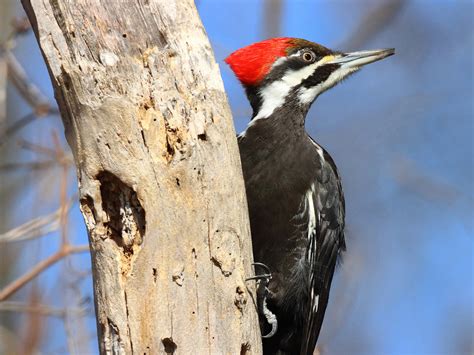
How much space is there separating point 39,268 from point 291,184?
124 cm

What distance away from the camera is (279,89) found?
409 cm

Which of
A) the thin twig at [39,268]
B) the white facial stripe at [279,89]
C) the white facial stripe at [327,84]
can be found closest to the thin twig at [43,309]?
the thin twig at [39,268]

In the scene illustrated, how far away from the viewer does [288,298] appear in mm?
3715

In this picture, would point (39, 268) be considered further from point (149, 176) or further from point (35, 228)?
point (149, 176)

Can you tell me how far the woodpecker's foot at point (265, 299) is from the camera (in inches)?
137

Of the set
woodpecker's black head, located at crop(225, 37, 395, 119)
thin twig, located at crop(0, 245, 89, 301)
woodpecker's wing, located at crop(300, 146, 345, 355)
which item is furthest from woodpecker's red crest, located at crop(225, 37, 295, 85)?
thin twig, located at crop(0, 245, 89, 301)

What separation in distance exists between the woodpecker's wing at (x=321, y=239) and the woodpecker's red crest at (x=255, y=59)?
1.73 feet

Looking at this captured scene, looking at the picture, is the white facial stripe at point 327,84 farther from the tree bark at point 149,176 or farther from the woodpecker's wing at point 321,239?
the tree bark at point 149,176

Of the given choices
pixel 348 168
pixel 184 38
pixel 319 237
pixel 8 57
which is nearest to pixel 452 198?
pixel 348 168

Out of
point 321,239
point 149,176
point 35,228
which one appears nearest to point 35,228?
point 35,228

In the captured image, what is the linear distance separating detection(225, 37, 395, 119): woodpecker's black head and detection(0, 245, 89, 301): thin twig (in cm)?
110

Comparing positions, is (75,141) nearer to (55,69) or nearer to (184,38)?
(55,69)

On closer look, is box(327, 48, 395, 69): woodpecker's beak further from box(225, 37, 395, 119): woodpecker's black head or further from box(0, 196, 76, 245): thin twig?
box(0, 196, 76, 245): thin twig

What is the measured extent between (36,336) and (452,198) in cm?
406
